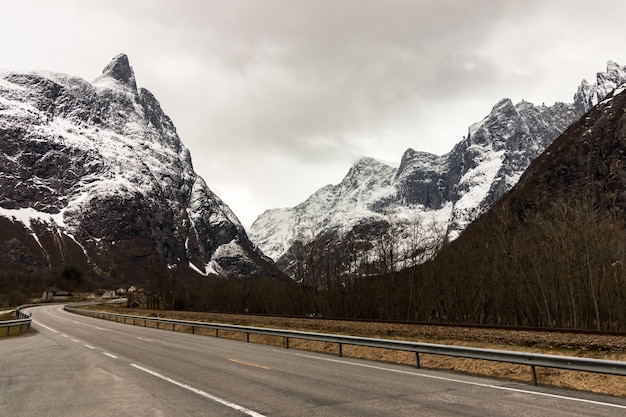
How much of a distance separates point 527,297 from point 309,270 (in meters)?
33.2

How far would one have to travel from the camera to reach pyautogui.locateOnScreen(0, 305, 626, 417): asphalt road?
777 cm

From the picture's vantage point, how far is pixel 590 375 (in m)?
11.6

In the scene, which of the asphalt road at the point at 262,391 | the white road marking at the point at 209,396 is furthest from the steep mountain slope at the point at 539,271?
the white road marking at the point at 209,396

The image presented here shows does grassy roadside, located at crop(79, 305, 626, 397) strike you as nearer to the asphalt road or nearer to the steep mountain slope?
the asphalt road

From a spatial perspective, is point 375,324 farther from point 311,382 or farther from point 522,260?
point 522,260

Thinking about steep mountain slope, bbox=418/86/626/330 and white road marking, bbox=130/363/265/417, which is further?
steep mountain slope, bbox=418/86/626/330

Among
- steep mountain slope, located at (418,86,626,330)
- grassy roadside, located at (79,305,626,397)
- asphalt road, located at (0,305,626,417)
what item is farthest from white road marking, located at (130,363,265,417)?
steep mountain slope, located at (418,86,626,330)

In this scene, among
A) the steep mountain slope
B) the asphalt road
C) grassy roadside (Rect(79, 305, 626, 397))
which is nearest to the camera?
the asphalt road

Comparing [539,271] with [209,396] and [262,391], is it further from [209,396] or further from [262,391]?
[209,396]

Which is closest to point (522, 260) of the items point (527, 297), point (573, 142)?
point (527, 297)

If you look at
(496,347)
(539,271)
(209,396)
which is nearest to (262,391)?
(209,396)

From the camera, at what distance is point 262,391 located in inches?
368

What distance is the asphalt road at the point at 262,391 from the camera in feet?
25.5

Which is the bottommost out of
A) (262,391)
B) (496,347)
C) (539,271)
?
(496,347)
